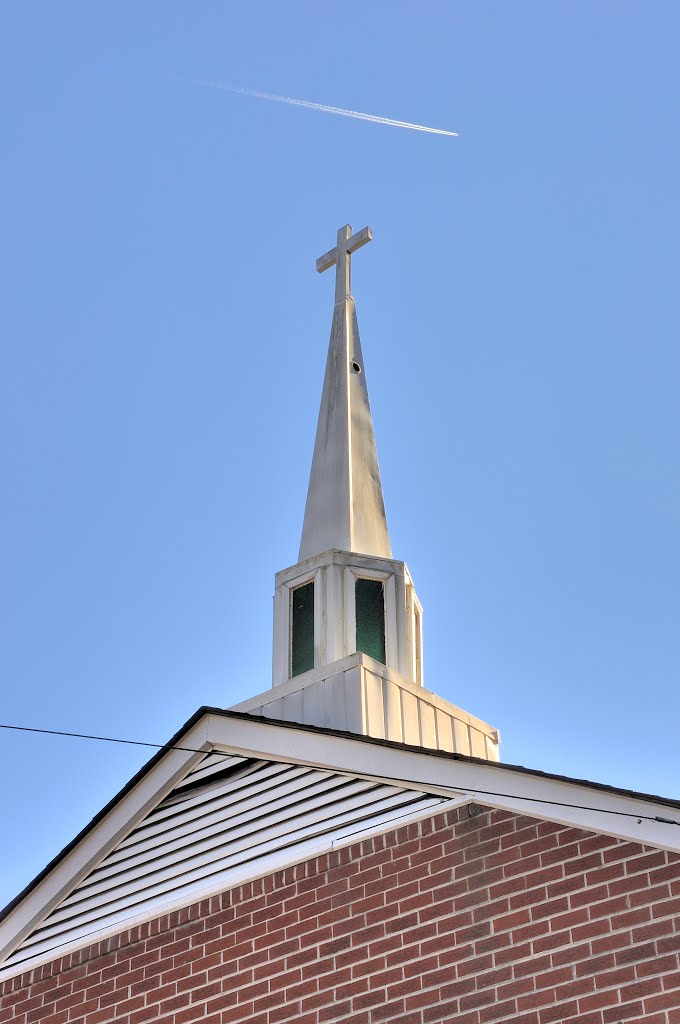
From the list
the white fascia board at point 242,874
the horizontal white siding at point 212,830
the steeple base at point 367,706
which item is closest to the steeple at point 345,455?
the steeple base at point 367,706

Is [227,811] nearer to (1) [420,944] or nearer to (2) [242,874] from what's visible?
(2) [242,874]

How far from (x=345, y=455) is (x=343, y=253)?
2857 mm

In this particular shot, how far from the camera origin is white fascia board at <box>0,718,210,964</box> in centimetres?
1323

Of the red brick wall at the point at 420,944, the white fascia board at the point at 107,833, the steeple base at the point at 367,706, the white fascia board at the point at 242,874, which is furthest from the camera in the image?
the steeple base at the point at 367,706

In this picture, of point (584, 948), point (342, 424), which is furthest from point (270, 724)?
point (342, 424)

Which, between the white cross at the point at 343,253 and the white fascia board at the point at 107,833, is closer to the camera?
the white fascia board at the point at 107,833

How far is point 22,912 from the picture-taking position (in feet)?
43.9

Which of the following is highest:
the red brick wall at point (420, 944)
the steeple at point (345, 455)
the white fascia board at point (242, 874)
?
the steeple at point (345, 455)

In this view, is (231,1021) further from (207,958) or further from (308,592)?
(308,592)

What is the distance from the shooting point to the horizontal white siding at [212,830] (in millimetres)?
12289

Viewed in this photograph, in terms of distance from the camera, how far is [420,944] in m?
11.2

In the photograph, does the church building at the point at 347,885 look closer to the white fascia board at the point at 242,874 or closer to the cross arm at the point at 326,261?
the white fascia board at the point at 242,874

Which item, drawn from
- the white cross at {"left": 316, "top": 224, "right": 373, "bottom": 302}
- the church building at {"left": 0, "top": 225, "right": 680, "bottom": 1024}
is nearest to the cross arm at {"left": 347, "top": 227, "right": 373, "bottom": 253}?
the white cross at {"left": 316, "top": 224, "right": 373, "bottom": 302}

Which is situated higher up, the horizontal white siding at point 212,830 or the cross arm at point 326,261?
the cross arm at point 326,261
